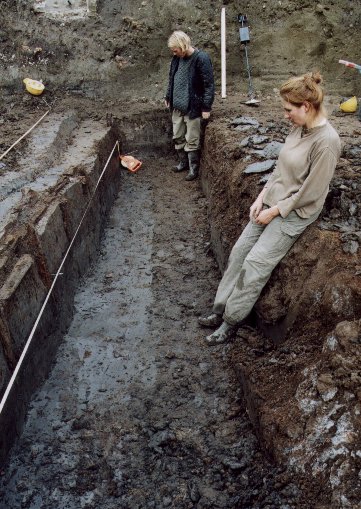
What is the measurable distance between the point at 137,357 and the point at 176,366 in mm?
416

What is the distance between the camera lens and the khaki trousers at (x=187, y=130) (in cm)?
705

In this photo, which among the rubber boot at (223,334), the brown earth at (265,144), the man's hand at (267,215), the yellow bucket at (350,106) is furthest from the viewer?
the yellow bucket at (350,106)

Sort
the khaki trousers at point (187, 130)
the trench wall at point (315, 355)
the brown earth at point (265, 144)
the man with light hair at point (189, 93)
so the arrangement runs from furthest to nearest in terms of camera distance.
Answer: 1. the khaki trousers at point (187, 130)
2. the man with light hair at point (189, 93)
3. the brown earth at point (265, 144)
4. the trench wall at point (315, 355)

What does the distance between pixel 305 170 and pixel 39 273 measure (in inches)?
101

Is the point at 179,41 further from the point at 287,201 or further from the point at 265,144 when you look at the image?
the point at 287,201

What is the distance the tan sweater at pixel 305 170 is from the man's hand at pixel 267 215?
0.19 feet

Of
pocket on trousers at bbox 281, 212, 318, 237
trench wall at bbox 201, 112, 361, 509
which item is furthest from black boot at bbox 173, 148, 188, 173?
pocket on trousers at bbox 281, 212, 318, 237

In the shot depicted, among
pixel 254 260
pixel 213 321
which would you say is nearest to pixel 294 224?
pixel 254 260

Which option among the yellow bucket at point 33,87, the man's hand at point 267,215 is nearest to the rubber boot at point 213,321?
the man's hand at point 267,215

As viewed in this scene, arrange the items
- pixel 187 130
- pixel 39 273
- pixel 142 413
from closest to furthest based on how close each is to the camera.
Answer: pixel 142 413, pixel 39 273, pixel 187 130

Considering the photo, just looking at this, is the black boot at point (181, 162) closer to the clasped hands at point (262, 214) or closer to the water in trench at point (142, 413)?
the water in trench at point (142, 413)

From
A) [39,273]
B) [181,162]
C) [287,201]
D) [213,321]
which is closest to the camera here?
[287,201]

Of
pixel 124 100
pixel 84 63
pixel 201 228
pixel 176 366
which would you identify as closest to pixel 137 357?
pixel 176 366

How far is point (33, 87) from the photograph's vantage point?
8.27m
